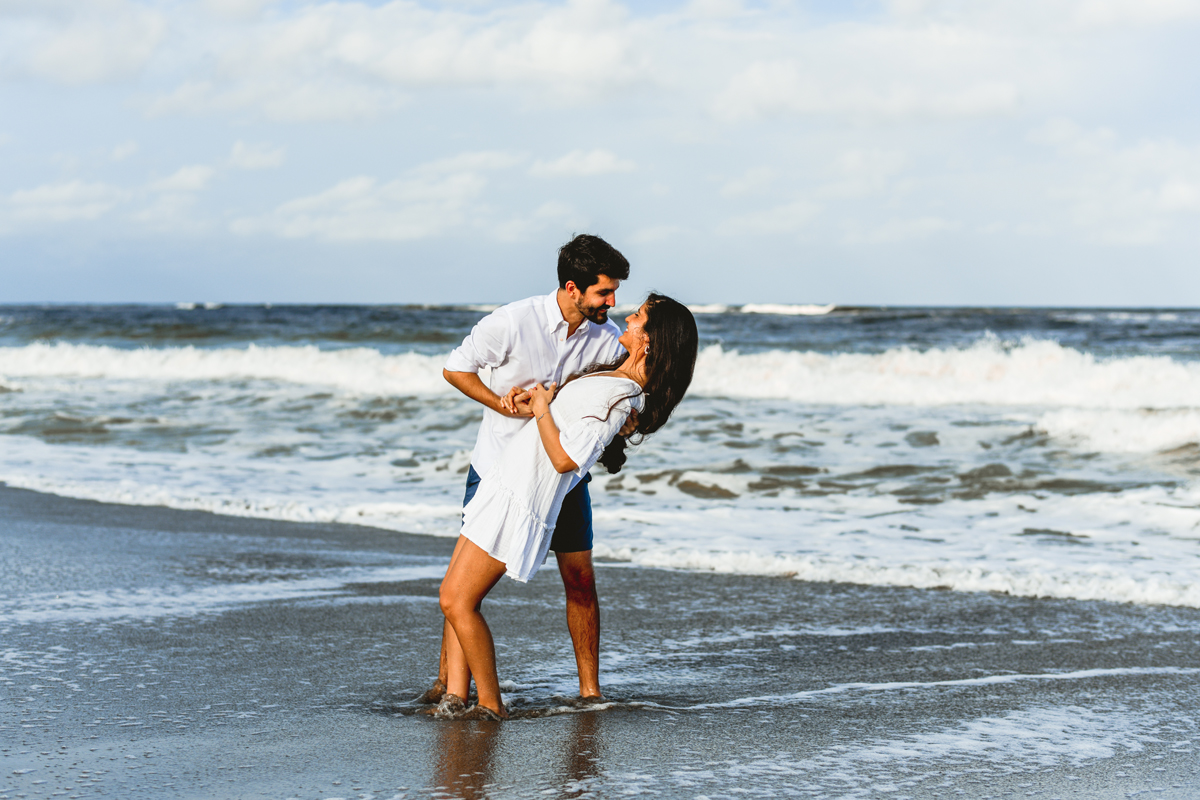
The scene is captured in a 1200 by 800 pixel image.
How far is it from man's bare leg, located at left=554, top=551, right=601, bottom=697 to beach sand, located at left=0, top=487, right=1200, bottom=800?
0.52 feet

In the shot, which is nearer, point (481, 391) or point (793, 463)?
point (481, 391)

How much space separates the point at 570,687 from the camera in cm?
398

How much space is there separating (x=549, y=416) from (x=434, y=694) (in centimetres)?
125

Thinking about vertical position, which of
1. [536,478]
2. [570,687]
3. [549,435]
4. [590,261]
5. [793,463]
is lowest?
[570,687]

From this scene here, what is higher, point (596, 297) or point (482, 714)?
point (596, 297)

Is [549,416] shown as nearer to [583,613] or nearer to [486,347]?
[486,347]

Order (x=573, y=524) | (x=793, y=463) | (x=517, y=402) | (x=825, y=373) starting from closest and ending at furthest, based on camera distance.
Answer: (x=517, y=402)
(x=573, y=524)
(x=793, y=463)
(x=825, y=373)

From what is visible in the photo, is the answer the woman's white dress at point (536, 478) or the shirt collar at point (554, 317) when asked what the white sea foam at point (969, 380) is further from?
the woman's white dress at point (536, 478)

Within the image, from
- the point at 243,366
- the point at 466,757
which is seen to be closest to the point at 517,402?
the point at 466,757

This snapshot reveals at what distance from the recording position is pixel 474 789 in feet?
9.39

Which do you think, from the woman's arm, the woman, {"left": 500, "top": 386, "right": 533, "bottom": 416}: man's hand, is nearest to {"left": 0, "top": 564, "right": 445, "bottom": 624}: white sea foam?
the woman

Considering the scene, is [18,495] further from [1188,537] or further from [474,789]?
[1188,537]

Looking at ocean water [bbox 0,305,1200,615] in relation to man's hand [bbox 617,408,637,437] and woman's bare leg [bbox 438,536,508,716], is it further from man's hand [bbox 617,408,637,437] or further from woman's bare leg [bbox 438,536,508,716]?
man's hand [bbox 617,408,637,437]

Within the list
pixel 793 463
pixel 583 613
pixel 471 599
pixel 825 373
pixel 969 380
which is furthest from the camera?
pixel 825 373
